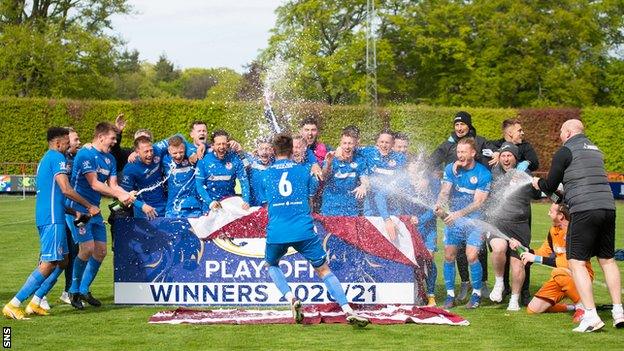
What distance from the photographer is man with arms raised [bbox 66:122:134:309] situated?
409 inches

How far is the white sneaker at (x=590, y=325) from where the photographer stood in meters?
8.82

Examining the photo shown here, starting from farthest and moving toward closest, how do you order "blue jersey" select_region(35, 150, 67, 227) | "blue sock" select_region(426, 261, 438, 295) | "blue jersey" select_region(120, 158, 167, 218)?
"blue jersey" select_region(120, 158, 167, 218)
"blue sock" select_region(426, 261, 438, 295)
"blue jersey" select_region(35, 150, 67, 227)

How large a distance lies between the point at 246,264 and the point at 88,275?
177 cm

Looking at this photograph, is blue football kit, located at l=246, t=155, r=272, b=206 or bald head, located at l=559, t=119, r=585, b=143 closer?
bald head, located at l=559, t=119, r=585, b=143

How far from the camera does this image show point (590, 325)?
29.0ft

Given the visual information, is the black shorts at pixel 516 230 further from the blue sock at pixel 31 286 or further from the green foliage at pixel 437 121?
the green foliage at pixel 437 121

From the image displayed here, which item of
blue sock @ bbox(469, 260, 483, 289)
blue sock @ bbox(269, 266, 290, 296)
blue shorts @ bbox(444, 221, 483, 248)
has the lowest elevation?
blue sock @ bbox(469, 260, 483, 289)

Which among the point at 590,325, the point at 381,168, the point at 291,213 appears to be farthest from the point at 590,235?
the point at 291,213

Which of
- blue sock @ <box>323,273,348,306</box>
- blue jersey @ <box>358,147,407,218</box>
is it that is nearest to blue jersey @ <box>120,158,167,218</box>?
blue jersey @ <box>358,147,407,218</box>

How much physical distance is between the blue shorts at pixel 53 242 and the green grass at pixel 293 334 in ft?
2.06

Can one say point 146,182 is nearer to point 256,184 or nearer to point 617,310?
point 256,184

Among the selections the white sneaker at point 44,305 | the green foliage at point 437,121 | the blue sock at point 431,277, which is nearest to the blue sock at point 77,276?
the white sneaker at point 44,305

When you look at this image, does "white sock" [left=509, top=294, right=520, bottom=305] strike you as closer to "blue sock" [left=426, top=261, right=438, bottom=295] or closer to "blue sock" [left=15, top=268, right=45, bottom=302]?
"blue sock" [left=426, top=261, right=438, bottom=295]

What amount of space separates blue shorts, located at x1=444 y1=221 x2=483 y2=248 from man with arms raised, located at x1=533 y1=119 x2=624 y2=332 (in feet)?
5.27
